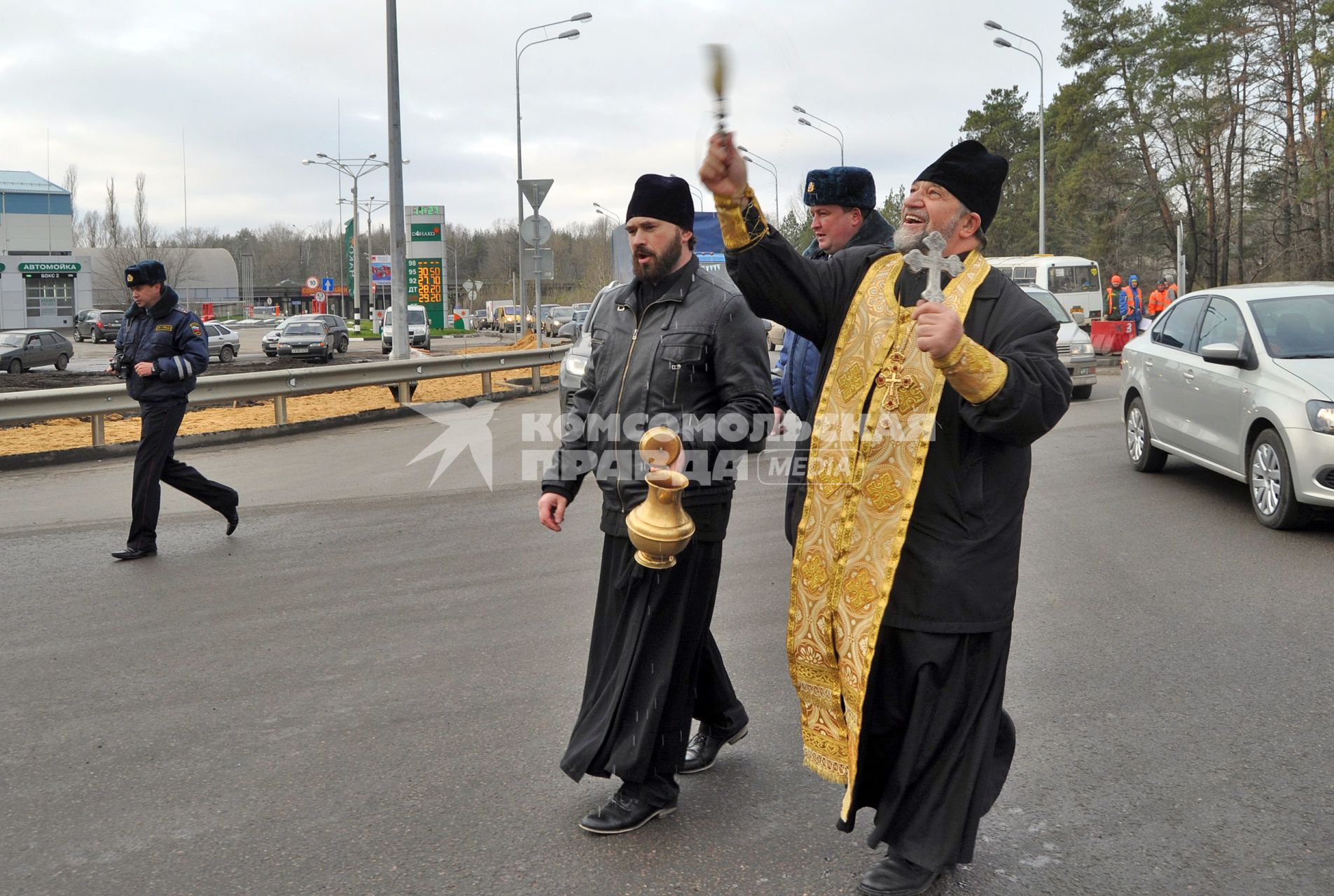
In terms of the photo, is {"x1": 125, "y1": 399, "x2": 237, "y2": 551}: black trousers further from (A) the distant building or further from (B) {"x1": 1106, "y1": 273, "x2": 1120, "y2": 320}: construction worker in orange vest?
(A) the distant building

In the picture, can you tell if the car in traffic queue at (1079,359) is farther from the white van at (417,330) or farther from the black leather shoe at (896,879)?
the white van at (417,330)

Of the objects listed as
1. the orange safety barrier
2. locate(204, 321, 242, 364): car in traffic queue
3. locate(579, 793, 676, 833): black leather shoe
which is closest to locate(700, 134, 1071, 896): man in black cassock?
locate(579, 793, 676, 833): black leather shoe

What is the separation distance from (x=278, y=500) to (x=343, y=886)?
23.8 feet

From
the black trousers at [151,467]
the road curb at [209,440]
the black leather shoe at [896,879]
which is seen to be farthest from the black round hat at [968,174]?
the road curb at [209,440]

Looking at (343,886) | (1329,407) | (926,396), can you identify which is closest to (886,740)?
(926,396)

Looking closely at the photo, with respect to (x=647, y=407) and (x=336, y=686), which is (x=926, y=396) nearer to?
(x=647, y=407)

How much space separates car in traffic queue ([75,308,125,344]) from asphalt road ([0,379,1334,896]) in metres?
54.9

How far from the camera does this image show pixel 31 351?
36.4 meters

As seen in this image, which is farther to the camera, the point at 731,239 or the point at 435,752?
the point at 435,752

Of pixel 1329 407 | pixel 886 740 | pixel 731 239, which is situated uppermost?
pixel 731 239

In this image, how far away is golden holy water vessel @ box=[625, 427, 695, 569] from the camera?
136 inches

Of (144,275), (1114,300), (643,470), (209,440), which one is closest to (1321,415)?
(643,470)

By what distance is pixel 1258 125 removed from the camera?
149 feet

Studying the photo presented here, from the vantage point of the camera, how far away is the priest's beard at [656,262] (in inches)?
148
